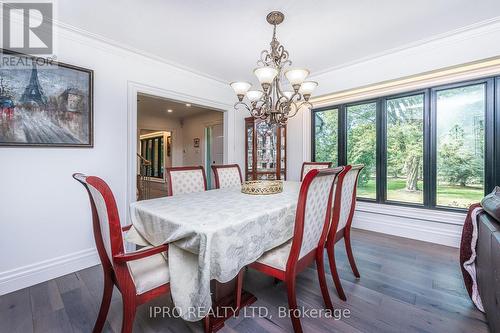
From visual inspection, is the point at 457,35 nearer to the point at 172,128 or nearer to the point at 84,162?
the point at 84,162

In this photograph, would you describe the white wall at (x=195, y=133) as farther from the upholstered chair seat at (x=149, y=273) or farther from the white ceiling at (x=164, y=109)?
the upholstered chair seat at (x=149, y=273)

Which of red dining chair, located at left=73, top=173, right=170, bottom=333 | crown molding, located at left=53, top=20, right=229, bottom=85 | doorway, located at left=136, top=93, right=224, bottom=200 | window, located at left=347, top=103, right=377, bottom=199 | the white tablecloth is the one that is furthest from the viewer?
doorway, located at left=136, top=93, right=224, bottom=200

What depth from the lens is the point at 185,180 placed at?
8.13 ft

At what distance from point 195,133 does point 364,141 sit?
464 centimetres

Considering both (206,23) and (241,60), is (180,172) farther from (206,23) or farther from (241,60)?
(241,60)

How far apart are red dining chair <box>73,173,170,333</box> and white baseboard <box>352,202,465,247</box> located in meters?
3.24

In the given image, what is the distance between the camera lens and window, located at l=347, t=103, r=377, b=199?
3588mm

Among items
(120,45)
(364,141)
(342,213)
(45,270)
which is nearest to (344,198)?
(342,213)

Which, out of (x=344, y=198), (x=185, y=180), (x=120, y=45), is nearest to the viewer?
(x=344, y=198)

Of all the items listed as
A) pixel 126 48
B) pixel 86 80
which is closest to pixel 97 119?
pixel 86 80

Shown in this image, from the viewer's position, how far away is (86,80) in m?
2.34

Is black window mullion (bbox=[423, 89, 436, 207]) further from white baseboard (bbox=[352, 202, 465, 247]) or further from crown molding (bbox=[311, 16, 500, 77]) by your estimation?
crown molding (bbox=[311, 16, 500, 77])

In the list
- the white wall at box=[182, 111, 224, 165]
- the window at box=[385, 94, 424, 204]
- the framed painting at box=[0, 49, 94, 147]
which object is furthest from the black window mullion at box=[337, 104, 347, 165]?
the framed painting at box=[0, 49, 94, 147]

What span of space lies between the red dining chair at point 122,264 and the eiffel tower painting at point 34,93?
1417mm
